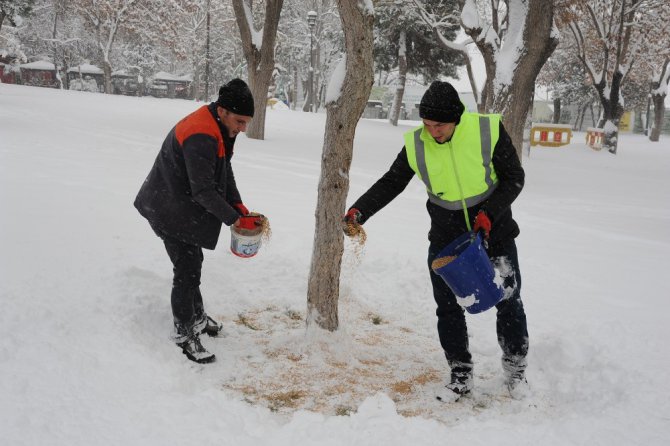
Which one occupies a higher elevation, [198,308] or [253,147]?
[253,147]

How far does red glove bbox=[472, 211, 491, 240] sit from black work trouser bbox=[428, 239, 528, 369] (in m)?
0.24

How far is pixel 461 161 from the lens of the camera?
296 centimetres

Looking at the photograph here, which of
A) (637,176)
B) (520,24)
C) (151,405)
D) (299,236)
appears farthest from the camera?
(637,176)

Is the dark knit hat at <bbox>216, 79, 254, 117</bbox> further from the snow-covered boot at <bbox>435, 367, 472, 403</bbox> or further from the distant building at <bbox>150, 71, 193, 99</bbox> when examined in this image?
the distant building at <bbox>150, 71, 193, 99</bbox>

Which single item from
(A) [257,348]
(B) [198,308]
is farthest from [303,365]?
(B) [198,308]

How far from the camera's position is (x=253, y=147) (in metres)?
12.8

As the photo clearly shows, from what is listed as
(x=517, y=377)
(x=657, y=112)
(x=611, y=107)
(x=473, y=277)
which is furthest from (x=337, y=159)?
(x=657, y=112)

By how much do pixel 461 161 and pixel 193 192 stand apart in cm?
149

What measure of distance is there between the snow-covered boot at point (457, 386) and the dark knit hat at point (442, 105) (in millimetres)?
1492

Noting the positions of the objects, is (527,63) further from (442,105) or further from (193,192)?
(193,192)

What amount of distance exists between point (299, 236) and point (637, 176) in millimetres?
12930

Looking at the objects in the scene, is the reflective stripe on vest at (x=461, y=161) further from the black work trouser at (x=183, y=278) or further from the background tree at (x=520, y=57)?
the background tree at (x=520, y=57)

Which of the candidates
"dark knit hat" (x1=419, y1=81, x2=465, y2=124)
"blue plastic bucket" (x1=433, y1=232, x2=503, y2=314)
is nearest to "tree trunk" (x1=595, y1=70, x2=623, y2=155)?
"dark knit hat" (x1=419, y1=81, x2=465, y2=124)

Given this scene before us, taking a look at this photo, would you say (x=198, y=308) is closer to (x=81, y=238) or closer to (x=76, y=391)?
(x=76, y=391)
